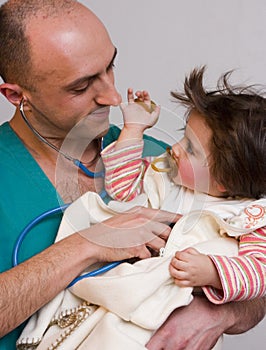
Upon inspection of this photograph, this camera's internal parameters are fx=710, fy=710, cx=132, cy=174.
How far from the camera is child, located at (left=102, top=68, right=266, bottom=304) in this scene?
1419 millimetres

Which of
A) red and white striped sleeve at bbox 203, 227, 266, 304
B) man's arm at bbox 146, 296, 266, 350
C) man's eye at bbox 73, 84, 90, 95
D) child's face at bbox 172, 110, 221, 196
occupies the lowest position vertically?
man's arm at bbox 146, 296, 266, 350

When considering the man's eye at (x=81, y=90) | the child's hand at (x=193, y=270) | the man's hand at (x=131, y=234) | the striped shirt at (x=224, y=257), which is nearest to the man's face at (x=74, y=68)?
the man's eye at (x=81, y=90)

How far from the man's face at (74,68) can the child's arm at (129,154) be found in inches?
2.1

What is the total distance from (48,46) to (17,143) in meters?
0.23

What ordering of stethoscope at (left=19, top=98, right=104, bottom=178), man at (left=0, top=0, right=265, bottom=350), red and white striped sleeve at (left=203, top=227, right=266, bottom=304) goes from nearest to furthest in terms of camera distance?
red and white striped sleeve at (left=203, top=227, right=266, bottom=304), man at (left=0, top=0, right=265, bottom=350), stethoscope at (left=19, top=98, right=104, bottom=178)

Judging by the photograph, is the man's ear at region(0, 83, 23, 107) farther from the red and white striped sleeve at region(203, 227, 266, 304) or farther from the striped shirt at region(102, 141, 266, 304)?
the red and white striped sleeve at region(203, 227, 266, 304)

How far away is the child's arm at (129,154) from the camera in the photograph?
1.45m

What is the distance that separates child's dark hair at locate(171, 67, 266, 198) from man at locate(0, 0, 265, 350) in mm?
154

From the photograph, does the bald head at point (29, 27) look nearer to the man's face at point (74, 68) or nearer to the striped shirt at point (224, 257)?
the man's face at point (74, 68)

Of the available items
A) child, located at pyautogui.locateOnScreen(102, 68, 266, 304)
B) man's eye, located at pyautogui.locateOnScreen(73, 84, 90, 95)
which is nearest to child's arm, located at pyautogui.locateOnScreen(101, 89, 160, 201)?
child, located at pyautogui.locateOnScreen(102, 68, 266, 304)

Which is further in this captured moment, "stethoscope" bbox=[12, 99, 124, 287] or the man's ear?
the man's ear

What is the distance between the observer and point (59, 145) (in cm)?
165

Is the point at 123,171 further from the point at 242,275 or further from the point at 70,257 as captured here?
the point at 242,275

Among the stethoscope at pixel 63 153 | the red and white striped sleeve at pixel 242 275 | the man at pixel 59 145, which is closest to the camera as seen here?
the red and white striped sleeve at pixel 242 275
